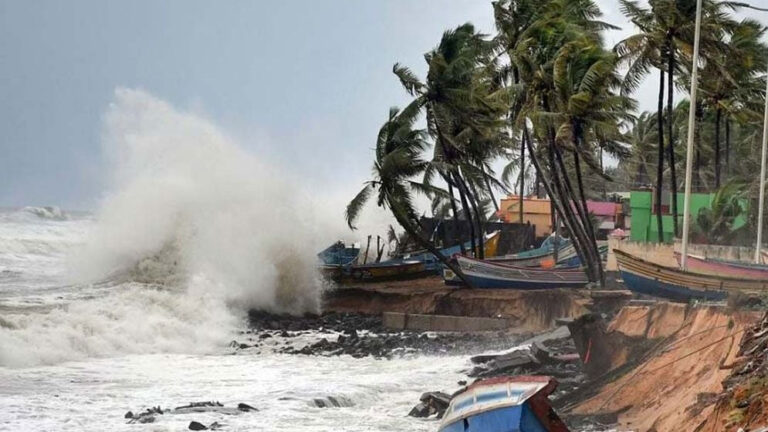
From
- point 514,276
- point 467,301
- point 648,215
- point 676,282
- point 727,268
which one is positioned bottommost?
point 467,301

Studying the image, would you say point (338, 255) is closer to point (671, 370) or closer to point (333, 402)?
point (333, 402)

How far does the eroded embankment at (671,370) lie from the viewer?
46.2 ft

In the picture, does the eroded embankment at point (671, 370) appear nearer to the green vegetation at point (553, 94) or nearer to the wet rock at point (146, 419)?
the wet rock at point (146, 419)

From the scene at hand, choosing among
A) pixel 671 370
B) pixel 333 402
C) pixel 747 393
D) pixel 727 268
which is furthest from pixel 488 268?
pixel 747 393

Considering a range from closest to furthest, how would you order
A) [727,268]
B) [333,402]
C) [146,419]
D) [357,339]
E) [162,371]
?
[146,419] < [333,402] < [162,371] < [727,268] < [357,339]

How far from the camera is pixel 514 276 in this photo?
33250mm

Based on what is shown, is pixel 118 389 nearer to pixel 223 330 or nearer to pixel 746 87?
pixel 223 330

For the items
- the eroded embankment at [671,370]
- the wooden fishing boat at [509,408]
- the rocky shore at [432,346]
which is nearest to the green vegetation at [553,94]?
the rocky shore at [432,346]

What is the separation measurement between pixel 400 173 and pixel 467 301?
5.65m

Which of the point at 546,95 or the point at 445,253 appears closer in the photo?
the point at 546,95

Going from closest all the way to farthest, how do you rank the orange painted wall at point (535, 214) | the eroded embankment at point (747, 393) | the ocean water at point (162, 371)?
1. the eroded embankment at point (747, 393)
2. the ocean water at point (162, 371)
3. the orange painted wall at point (535, 214)

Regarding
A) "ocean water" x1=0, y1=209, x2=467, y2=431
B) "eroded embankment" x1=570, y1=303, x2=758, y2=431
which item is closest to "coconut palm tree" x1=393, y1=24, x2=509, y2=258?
"ocean water" x1=0, y1=209, x2=467, y2=431

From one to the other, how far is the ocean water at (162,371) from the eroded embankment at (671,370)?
278 cm

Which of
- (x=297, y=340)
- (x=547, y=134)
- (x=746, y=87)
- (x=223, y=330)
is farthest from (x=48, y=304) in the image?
(x=746, y=87)
